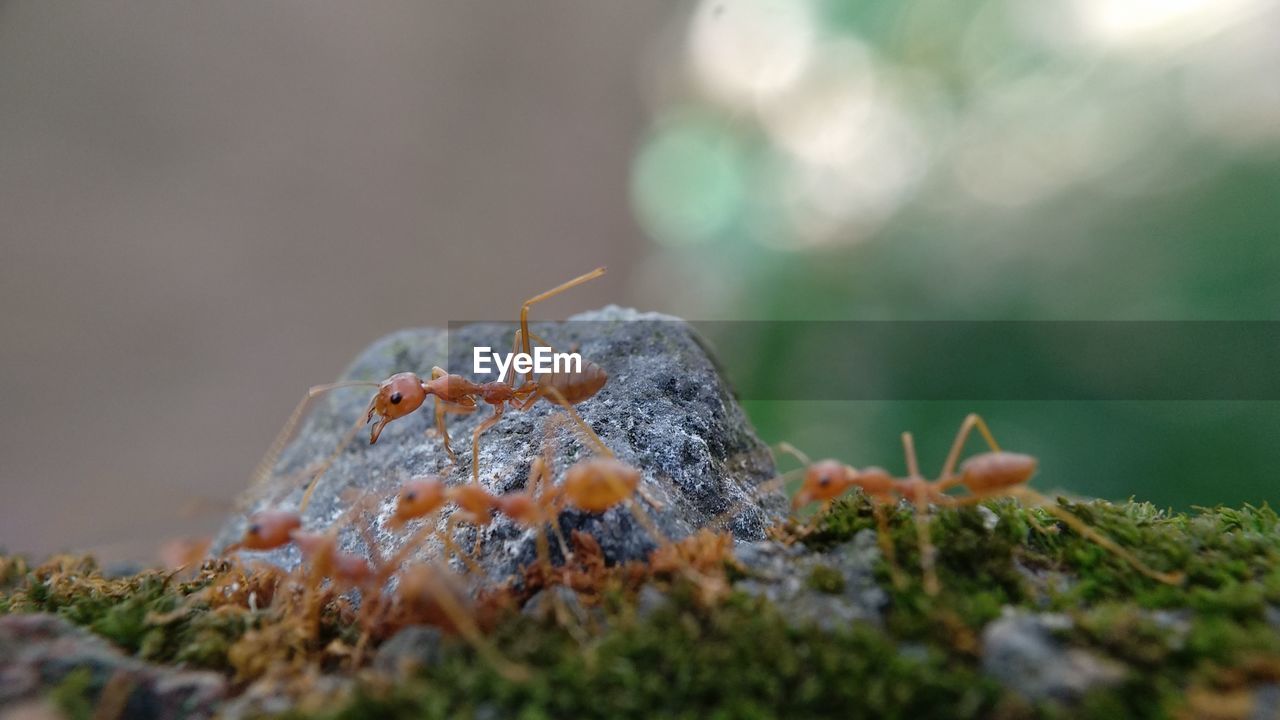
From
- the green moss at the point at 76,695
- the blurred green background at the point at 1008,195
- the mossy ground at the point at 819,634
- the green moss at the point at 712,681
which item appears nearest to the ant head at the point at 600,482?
the mossy ground at the point at 819,634

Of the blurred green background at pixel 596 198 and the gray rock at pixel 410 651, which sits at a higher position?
the blurred green background at pixel 596 198

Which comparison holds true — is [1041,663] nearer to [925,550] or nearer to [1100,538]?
[925,550]

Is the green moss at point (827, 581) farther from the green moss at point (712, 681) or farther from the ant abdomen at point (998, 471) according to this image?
the ant abdomen at point (998, 471)

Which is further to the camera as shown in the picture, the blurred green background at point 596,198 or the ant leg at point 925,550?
the blurred green background at point 596,198

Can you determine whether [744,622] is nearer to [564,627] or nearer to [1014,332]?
[564,627]

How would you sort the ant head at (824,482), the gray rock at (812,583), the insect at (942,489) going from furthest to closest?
1. the ant head at (824,482)
2. the insect at (942,489)
3. the gray rock at (812,583)

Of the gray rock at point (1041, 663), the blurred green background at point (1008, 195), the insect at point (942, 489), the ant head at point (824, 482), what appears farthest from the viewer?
the blurred green background at point (1008, 195)

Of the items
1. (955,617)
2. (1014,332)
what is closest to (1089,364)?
(1014,332)
